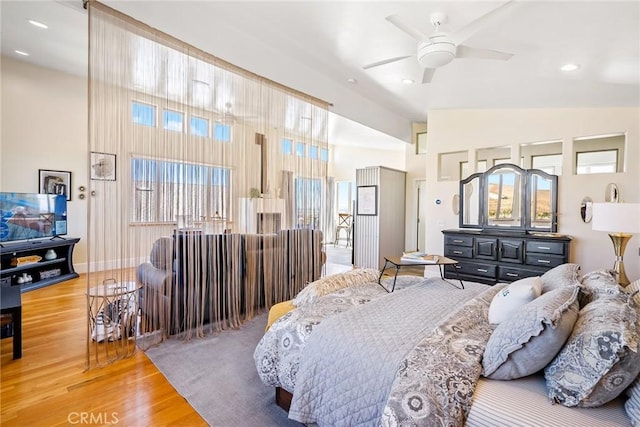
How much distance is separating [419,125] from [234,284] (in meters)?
5.69

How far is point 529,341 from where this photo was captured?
124 centimetres

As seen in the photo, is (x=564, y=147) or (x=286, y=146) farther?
(x=564, y=147)

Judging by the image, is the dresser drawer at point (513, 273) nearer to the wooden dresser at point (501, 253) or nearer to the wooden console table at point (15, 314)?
the wooden dresser at point (501, 253)

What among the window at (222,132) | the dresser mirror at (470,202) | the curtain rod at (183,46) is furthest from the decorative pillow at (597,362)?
the dresser mirror at (470,202)

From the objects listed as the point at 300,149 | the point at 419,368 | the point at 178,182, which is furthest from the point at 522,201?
the point at 178,182

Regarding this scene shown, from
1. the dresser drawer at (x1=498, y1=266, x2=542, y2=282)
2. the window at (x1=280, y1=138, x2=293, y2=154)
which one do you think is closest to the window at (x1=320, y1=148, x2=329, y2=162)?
the window at (x1=280, y1=138, x2=293, y2=154)

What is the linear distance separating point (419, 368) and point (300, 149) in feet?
11.2

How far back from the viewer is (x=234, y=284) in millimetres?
3361

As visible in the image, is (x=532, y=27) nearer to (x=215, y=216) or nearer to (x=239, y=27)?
(x=239, y=27)

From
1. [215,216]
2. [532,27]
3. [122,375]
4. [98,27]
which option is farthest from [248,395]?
[532,27]

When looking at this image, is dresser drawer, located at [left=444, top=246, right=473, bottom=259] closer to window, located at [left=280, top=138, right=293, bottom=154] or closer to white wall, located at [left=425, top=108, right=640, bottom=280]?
white wall, located at [left=425, top=108, right=640, bottom=280]

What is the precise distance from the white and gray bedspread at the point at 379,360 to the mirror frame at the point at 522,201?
309 centimetres

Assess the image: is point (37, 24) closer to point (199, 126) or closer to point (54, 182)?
point (199, 126)

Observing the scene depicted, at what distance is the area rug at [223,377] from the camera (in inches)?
73.9
